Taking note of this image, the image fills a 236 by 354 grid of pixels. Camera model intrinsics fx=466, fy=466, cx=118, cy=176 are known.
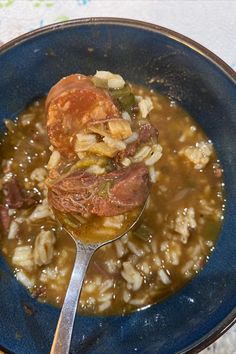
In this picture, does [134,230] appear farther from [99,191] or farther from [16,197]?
[16,197]

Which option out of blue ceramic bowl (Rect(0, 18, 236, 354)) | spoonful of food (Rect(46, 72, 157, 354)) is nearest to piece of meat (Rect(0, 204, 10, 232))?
blue ceramic bowl (Rect(0, 18, 236, 354))

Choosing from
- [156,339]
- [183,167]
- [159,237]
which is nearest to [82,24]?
[183,167]

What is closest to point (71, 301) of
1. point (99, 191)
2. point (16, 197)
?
point (99, 191)

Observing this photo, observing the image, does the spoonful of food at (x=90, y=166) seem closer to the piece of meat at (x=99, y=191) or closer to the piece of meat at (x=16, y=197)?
the piece of meat at (x=99, y=191)

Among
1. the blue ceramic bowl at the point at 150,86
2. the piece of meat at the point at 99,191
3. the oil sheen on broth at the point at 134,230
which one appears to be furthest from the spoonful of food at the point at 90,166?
the blue ceramic bowl at the point at 150,86

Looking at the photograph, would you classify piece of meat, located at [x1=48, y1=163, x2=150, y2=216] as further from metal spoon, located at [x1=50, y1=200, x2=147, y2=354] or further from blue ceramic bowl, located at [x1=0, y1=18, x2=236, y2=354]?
blue ceramic bowl, located at [x1=0, y1=18, x2=236, y2=354]

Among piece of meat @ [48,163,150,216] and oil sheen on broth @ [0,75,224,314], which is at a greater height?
piece of meat @ [48,163,150,216]
